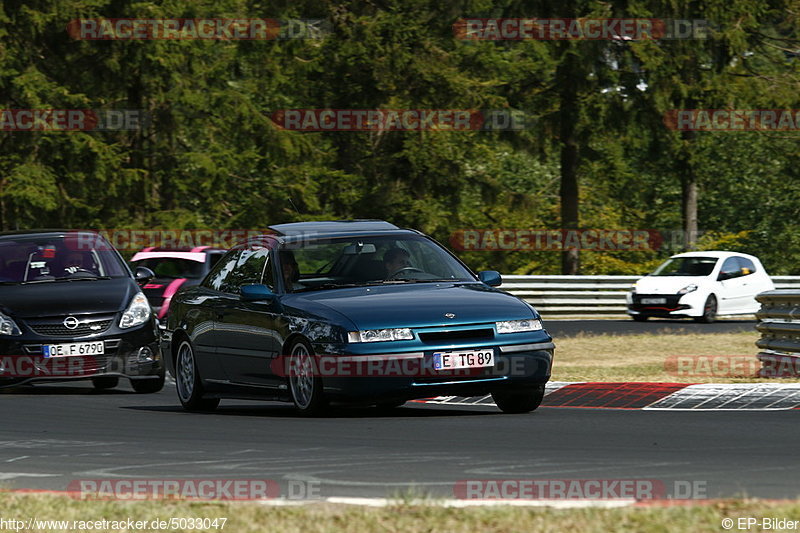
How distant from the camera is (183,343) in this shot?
13.7 metres

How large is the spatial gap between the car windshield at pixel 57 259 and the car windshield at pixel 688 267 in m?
17.4

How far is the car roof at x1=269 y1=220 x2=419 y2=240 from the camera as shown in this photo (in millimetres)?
12484

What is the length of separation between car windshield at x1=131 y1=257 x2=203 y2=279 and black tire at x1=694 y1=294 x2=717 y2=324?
11.5m

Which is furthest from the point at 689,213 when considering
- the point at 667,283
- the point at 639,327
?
the point at 639,327

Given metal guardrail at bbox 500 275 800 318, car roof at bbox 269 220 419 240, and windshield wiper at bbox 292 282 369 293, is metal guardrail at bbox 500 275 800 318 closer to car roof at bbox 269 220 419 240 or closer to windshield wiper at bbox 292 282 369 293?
car roof at bbox 269 220 419 240

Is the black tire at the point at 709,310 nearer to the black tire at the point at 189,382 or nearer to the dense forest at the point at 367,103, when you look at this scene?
the dense forest at the point at 367,103

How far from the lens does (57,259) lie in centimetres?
1622

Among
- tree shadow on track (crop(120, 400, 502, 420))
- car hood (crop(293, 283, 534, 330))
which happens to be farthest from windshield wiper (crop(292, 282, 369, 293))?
tree shadow on track (crop(120, 400, 502, 420))

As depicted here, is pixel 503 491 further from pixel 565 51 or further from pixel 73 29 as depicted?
pixel 73 29

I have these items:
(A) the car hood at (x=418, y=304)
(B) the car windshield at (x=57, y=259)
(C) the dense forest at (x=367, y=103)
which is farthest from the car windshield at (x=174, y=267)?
(C) the dense forest at (x=367, y=103)

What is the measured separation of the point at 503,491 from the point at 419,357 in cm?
369

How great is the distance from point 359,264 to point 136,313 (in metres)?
4.12

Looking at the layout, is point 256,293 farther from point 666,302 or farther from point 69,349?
point 666,302

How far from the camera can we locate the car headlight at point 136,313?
1537 cm
